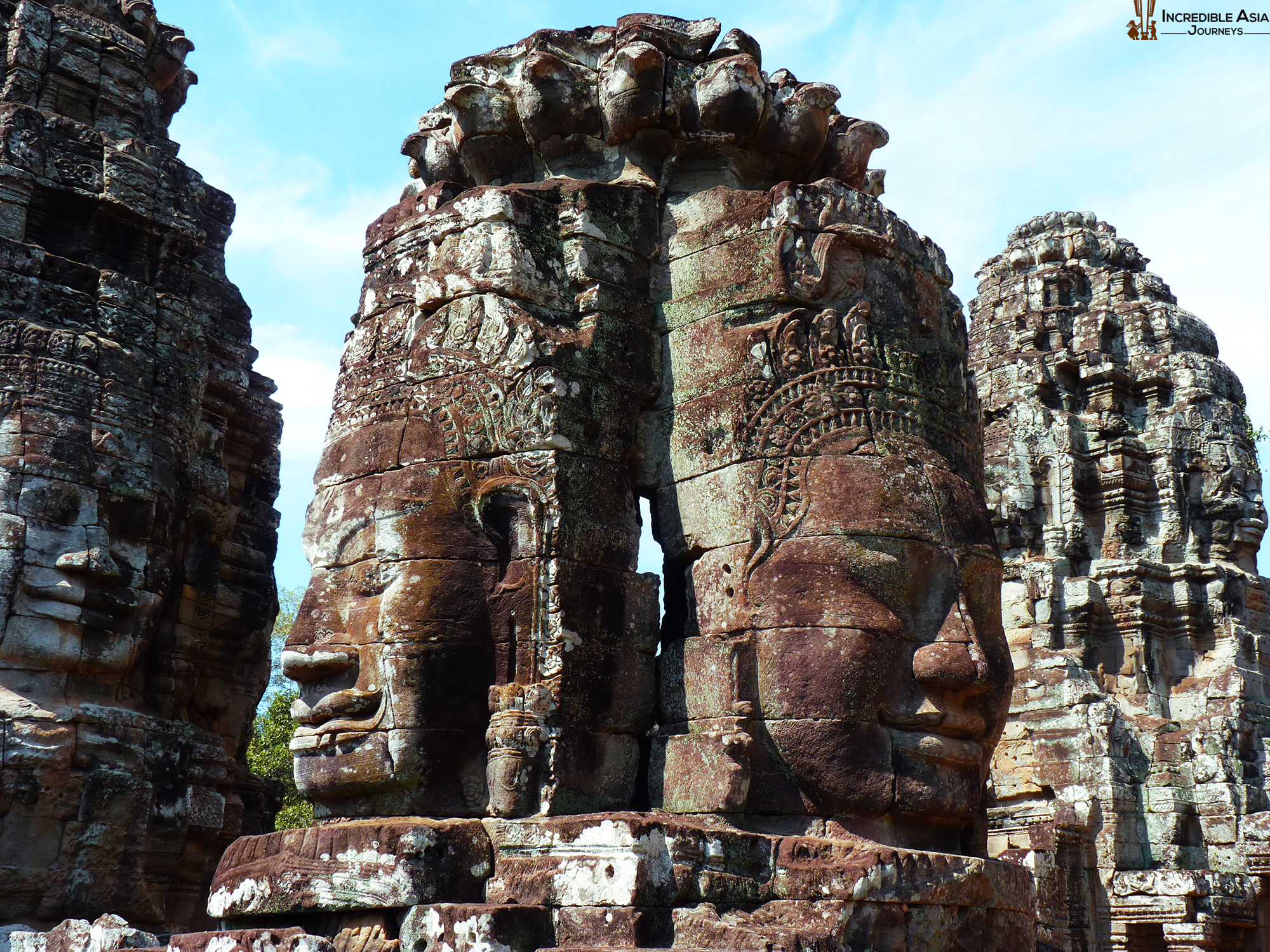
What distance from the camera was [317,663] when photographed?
221 inches

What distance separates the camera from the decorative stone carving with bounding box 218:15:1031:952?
499 cm

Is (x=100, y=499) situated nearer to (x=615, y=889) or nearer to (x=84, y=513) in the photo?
(x=84, y=513)

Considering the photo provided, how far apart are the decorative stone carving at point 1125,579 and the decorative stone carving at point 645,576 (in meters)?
8.98

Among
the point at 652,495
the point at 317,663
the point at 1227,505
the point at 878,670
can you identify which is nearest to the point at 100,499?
the point at 317,663

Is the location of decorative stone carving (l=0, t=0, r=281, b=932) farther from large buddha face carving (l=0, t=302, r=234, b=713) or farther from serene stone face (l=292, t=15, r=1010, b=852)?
serene stone face (l=292, t=15, r=1010, b=852)

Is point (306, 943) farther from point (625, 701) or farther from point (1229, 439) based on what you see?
point (1229, 439)

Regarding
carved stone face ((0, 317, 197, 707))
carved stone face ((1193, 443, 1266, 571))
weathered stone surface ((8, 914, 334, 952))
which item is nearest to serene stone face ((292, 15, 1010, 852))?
weathered stone surface ((8, 914, 334, 952))

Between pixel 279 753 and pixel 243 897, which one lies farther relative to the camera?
pixel 279 753

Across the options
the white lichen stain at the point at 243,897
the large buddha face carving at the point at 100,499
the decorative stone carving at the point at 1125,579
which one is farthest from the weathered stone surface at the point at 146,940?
the decorative stone carving at the point at 1125,579

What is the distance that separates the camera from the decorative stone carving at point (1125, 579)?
15969 millimetres

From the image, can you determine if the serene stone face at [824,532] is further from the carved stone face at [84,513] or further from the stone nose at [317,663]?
the carved stone face at [84,513]

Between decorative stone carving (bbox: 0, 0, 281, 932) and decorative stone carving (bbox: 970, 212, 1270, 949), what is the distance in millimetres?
7828

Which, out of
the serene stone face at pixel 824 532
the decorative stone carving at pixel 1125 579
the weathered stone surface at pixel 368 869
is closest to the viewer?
the weathered stone surface at pixel 368 869

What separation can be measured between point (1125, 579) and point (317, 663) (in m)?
15.1
